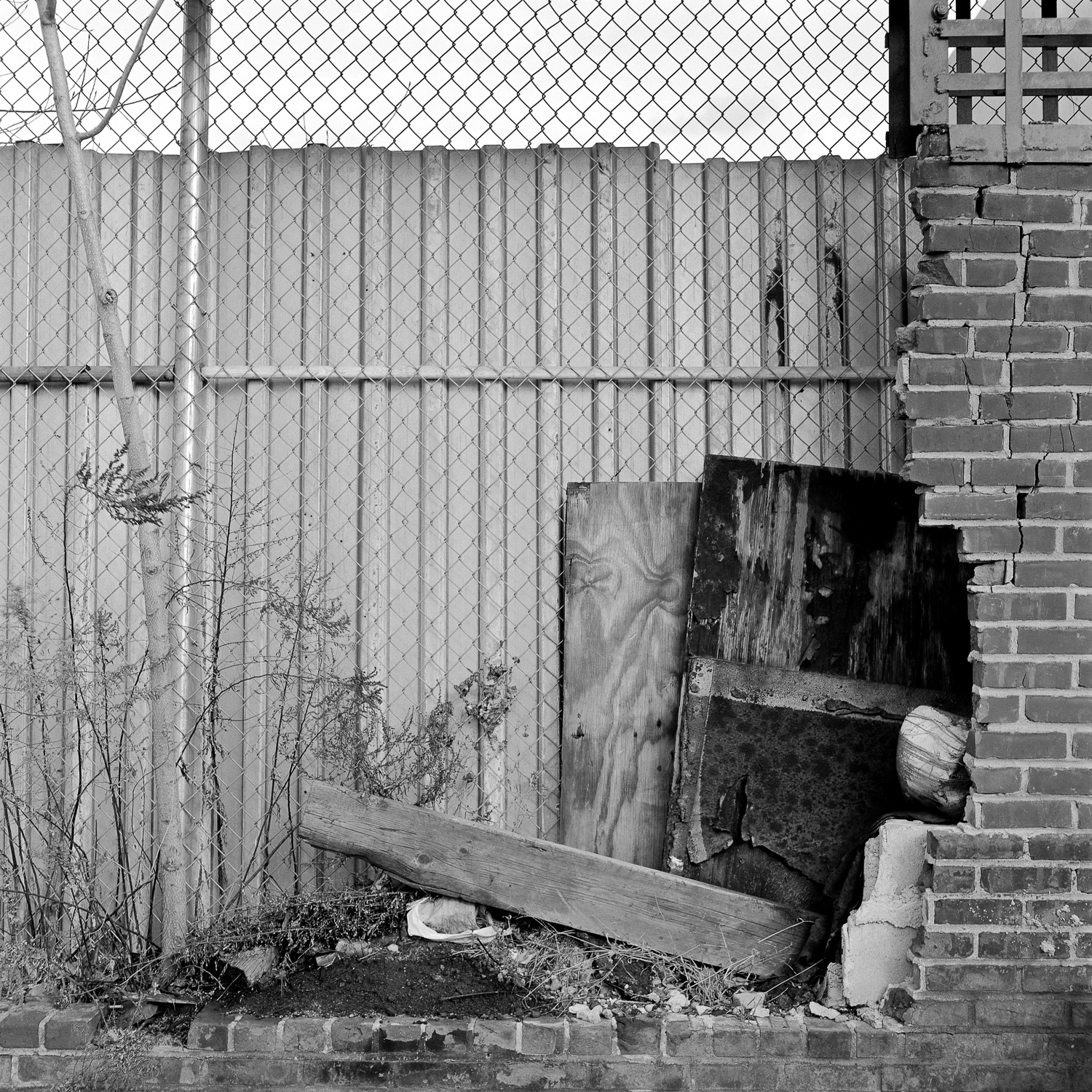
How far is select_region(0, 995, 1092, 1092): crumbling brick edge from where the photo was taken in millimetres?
2812

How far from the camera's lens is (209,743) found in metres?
3.36

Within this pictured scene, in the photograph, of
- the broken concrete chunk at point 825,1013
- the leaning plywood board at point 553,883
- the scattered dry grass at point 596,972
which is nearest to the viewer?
the broken concrete chunk at point 825,1013

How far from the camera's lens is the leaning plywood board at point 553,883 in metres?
3.17

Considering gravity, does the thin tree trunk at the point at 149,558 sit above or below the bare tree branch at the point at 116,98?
below

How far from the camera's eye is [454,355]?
3773mm

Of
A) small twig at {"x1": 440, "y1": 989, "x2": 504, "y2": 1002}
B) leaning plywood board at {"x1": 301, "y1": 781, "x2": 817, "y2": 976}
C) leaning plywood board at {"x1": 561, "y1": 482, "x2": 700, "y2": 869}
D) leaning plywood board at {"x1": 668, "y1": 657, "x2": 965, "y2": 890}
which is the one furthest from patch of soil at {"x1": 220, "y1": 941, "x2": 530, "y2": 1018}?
leaning plywood board at {"x1": 668, "y1": 657, "x2": 965, "y2": 890}

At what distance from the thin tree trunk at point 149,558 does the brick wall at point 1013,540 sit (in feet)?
7.41

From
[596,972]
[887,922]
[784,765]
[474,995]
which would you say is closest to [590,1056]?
[596,972]

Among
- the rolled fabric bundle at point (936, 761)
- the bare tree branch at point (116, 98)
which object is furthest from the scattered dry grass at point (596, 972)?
the bare tree branch at point (116, 98)

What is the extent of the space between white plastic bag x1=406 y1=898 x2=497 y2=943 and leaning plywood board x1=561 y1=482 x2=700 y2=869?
0.48m

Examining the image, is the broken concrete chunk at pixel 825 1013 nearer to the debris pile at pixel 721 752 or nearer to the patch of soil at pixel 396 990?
the debris pile at pixel 721 752

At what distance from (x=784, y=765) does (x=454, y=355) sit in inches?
74.6

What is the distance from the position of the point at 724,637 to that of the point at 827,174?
1807 mm

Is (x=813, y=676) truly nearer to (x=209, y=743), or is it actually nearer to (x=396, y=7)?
(x=209, y=743)
